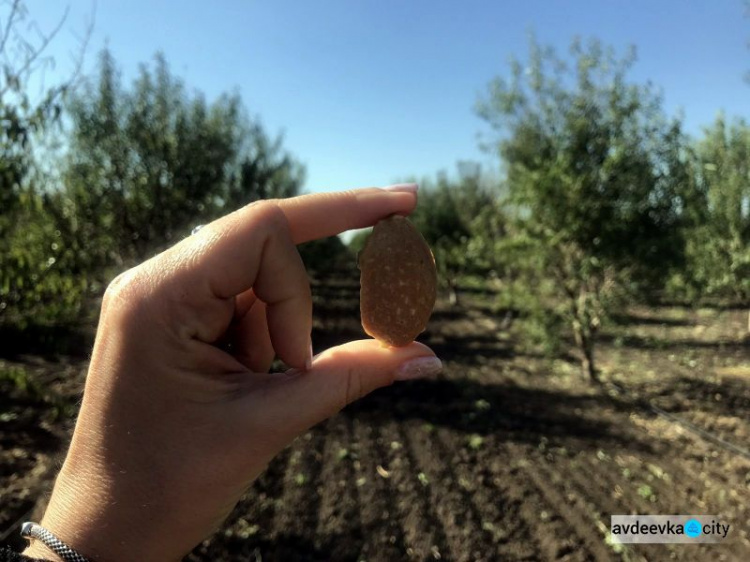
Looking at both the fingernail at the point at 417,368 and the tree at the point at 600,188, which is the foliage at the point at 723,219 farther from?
the fingernail at the point at 417,368

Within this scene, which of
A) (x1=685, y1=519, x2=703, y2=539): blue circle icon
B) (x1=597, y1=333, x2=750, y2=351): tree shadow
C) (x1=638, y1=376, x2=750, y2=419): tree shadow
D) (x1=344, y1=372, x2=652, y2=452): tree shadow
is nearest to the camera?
(x1=685, y1=519, x2=703, y2=539): blue circle icon

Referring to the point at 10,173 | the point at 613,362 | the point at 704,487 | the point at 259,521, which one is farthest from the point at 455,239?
the point at 10,173

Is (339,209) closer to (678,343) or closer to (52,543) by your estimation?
(52,543)

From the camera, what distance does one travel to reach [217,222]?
1.73m

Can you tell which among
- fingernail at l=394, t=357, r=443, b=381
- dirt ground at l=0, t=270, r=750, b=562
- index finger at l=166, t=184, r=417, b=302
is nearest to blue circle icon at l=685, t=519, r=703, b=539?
dirt ground at l=0, t=270, r=750, b=562

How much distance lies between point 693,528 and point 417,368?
488 cm

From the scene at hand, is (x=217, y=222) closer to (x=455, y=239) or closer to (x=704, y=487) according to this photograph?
(x=704, y=487)

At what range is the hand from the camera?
1533 millimetres

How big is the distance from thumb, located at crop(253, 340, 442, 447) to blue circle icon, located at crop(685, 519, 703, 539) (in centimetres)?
471

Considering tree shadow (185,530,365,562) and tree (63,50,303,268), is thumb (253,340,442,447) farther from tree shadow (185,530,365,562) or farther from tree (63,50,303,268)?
tree (63,50,303,268)

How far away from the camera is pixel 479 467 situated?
621cm

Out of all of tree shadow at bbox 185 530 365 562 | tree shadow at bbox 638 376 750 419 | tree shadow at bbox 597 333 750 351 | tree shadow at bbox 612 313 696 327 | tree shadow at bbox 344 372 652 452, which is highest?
tree shadow at bbox 185 530 365 562

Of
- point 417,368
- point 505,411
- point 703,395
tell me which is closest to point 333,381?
point 417,368

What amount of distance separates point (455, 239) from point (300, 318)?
2035cm
